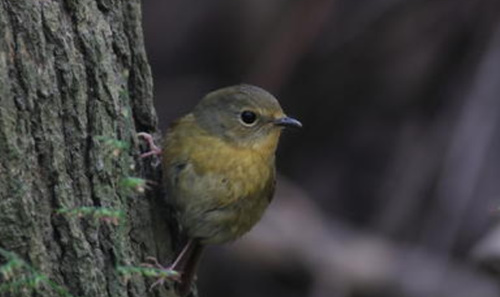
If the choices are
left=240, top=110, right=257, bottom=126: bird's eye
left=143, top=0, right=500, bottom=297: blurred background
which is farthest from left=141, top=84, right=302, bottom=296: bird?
left=143, top=0, right=500, bottom=297: blurred background

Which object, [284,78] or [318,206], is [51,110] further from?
[318,206]

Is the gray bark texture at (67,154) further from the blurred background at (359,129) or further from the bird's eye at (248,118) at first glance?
the blurred background at (359,129)

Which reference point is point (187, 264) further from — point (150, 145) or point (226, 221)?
point (150, 145)

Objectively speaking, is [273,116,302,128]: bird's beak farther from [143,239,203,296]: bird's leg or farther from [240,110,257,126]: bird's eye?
[143,239,203,296]: bird's leg

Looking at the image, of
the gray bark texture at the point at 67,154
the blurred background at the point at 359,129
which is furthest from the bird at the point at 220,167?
the blurred background at the point at 359,129

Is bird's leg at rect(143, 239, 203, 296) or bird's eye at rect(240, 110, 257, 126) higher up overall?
bird's eye at rect(240, 110, 257, 126)

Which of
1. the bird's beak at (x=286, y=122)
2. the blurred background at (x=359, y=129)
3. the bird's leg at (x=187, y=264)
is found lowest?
the blurred background at (x=359, y=129)

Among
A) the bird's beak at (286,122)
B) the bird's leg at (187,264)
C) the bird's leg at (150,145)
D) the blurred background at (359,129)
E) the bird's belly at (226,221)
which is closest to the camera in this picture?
the bird's leg at (150,145)
